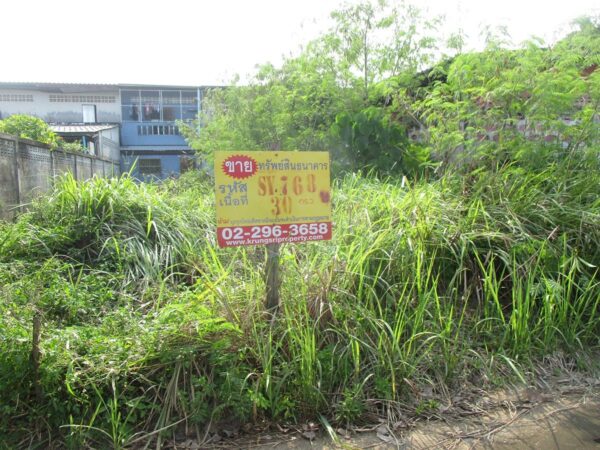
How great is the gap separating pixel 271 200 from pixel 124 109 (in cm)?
3087

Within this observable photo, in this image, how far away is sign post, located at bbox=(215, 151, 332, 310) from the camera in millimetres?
3268

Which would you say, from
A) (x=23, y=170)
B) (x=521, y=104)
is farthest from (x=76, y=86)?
(x=521, y=104)

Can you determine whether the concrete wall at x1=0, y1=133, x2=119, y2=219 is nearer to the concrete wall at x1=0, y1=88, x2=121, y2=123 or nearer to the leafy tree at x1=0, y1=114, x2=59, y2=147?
the leafy tree at x1=0, y1=114, x2=59, y2=147

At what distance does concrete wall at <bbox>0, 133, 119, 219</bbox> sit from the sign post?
3.67 metres

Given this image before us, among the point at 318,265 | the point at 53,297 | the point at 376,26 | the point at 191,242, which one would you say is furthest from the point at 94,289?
the point at 376,26

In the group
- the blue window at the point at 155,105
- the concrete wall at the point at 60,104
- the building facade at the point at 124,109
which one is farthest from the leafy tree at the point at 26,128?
the concrete wall at the point at 60,104

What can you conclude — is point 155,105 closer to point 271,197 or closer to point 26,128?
point 26,128

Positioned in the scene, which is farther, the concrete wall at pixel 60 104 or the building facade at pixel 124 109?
the concrete wall at pixel 60 104

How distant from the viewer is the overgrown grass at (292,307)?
2.86 metres

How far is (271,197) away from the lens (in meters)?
3.40

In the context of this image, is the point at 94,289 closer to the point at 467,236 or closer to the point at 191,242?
the point at 191,242

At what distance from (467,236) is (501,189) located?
3.42 feet

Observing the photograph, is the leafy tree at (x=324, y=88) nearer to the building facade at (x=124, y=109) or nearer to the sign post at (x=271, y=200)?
the sign post at (x=271, y=200)

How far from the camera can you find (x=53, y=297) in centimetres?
370
